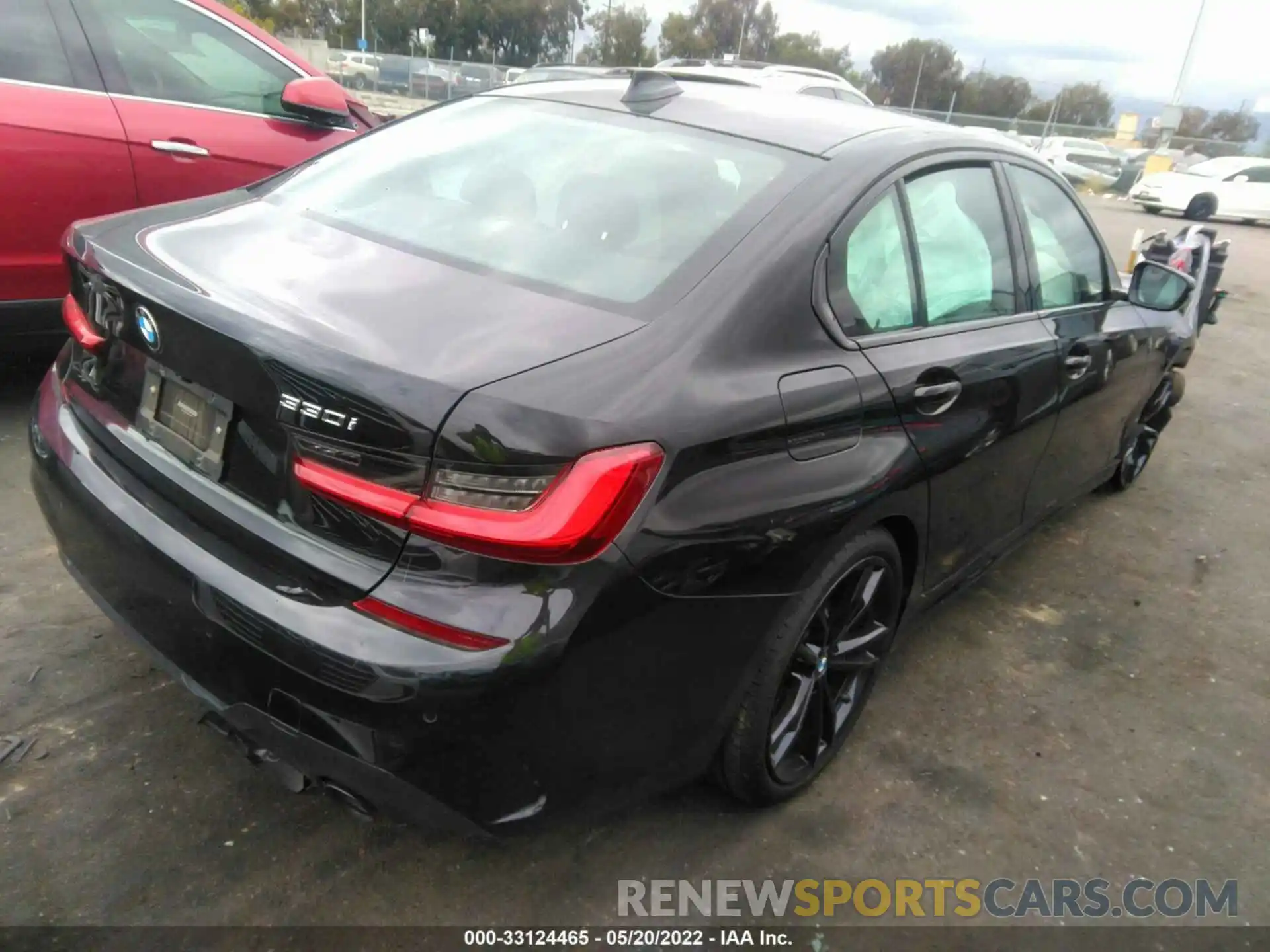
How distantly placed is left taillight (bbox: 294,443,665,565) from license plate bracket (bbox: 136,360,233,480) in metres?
0.38

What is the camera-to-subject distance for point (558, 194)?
2330mm

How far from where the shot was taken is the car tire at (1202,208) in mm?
7512

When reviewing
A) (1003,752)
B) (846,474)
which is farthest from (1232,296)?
(846,474)

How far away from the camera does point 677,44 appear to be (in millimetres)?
76562

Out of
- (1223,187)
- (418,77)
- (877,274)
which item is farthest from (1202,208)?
(418,77)

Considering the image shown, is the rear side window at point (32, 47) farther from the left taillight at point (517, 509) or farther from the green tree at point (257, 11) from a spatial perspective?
the green tree at point (257, 11)

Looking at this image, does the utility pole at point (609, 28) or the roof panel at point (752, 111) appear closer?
the roof panel at point (752, 111)

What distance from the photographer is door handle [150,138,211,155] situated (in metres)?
4.02

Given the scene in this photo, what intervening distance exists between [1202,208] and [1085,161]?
2420 centimetres

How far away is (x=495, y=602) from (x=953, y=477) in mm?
1498

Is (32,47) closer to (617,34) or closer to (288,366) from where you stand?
(288,366)

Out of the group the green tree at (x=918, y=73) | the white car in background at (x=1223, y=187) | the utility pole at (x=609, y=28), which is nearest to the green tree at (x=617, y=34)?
the utility pole at (x=609, y=28)

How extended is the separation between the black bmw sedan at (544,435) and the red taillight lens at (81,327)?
0.01m

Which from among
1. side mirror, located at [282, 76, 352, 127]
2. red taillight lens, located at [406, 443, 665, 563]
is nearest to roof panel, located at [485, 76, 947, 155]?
red taillight lens, located at [406, 443, 665, 563]
